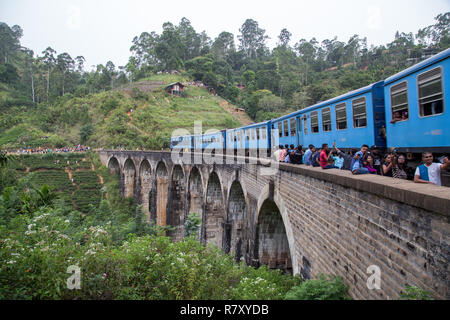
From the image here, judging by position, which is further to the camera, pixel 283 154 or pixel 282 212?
pixel 283 154

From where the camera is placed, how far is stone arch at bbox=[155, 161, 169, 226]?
2640cm

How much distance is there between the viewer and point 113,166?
37469 mm

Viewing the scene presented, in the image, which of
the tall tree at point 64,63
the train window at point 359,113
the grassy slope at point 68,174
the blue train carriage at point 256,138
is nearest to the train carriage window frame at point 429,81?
the train window at point 359,113

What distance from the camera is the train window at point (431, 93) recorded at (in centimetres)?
485

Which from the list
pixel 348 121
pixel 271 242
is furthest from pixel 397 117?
pixel 271 242

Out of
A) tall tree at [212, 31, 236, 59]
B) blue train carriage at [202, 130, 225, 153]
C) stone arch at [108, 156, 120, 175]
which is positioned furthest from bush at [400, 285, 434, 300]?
tall tree at [212, 31, 236, 59]

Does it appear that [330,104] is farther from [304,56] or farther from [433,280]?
[304,56]

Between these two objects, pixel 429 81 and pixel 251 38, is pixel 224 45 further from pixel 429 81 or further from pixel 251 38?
pixel 429 81

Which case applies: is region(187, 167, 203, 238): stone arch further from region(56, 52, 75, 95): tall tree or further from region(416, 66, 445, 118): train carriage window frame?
region(56, 52, 75, 95): tall tree

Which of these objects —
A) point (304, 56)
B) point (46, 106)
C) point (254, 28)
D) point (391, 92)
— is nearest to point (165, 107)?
point (46, 106)

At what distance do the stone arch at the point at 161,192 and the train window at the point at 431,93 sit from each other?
877 inches

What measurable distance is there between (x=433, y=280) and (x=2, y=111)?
2533 inches

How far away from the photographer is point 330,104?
884 cm

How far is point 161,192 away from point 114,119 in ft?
83.0
